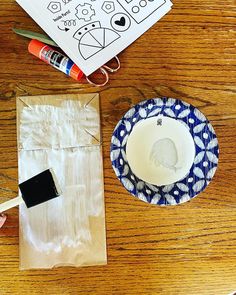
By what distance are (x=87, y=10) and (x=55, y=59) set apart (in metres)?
0.12

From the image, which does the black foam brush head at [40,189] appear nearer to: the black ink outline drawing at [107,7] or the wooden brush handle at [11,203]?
the wooden brush handle at [11,203]

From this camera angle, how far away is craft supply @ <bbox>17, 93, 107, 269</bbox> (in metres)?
0.82

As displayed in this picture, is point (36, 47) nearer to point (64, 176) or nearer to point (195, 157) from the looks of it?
point (64, 176)

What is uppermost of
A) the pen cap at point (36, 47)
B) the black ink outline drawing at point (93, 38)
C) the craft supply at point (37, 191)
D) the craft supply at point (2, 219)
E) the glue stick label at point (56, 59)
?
the black ink outline drawing at point (93, 38)

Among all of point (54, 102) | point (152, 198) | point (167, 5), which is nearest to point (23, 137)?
point (54, 102)

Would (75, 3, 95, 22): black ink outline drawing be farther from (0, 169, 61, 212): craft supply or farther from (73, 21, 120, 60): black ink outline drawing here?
(0, 169, 61, 212): craft supply

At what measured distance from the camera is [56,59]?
0.86 meters

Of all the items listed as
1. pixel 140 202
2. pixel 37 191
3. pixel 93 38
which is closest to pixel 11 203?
pixel 37 191

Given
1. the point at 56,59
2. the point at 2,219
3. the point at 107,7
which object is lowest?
the point at 2,219

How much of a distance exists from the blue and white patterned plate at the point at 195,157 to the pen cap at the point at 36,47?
195 millimetres

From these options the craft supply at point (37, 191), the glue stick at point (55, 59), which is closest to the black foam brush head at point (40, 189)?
the craft supply at point (37, 191)

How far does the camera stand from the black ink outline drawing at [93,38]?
0.89 metres

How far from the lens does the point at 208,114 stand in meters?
0.86

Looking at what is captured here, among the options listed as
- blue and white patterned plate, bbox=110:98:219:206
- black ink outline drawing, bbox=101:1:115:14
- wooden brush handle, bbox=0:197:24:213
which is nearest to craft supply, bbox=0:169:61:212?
wooden brush handle, bbox=0:197:24:213
